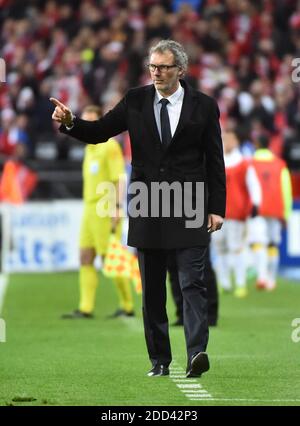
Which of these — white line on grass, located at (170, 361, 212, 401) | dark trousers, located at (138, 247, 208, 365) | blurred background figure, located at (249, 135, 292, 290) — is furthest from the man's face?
blurred background figure, located at (249, 135, 292, 290)

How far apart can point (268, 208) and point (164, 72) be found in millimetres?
11578

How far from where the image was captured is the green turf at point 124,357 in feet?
27.9

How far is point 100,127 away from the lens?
939cm

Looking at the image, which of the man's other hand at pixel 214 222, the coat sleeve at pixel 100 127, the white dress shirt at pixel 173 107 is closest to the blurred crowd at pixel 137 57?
the coat sleeve at pixel 100 127

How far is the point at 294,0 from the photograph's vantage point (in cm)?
3266

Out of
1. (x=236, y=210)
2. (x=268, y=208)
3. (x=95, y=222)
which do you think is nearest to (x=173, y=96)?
(x=95, y=222)

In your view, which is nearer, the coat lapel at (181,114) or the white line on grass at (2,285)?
the coat lapel at (181,114)

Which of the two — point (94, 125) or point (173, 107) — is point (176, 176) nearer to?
point (173, 107)

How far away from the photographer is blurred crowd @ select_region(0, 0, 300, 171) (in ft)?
90.8

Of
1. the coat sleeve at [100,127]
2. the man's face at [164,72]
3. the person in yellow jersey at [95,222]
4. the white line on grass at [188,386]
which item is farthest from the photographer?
the person in yellow jersey at [95,222]

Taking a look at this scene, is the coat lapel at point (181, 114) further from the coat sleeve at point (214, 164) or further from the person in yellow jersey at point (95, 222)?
the person in yellow jersey at point (95, 222)

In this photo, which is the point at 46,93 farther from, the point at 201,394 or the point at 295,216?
the point at 201,394
